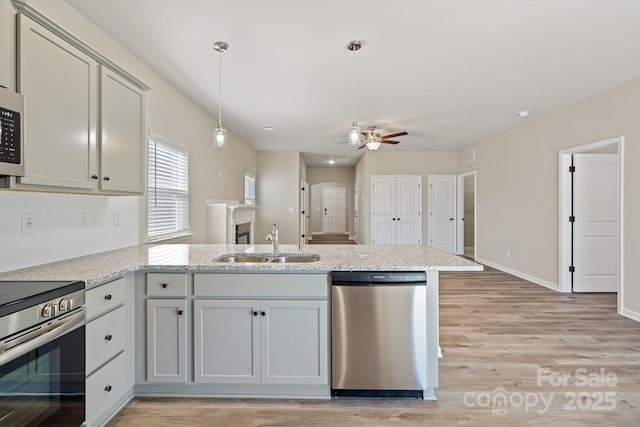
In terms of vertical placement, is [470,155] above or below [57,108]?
above

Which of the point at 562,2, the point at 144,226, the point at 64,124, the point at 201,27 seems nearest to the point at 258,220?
the point at 144,226

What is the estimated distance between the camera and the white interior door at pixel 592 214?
4.48 m

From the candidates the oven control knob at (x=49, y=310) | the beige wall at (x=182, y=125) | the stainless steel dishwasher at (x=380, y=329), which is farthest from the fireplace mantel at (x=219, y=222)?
the oven control knob at (x=49, y=310)

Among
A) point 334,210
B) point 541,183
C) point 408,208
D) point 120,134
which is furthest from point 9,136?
point 334,210

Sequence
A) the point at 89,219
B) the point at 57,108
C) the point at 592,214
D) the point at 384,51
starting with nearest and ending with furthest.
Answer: the point at 57,108, the point at 89,219, the point at 384,51, the point at 592,214

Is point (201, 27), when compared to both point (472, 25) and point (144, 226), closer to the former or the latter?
point (144, 226)

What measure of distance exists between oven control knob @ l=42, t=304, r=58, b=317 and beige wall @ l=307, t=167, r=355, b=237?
10417mm

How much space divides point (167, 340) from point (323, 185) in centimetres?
1161

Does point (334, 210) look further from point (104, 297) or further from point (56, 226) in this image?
point (104, 297)

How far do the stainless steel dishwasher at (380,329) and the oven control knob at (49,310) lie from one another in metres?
1.35

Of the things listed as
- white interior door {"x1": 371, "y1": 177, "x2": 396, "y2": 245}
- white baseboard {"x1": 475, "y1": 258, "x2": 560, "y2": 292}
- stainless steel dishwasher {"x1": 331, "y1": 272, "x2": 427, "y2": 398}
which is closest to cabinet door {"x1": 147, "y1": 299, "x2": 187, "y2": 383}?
stainless steel dishwasher {"x1": 331, "y1": 272, "x2": 427, "y2": 398}

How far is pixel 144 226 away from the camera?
306cm

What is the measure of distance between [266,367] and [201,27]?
250 cm

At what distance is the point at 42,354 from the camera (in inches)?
51.5
